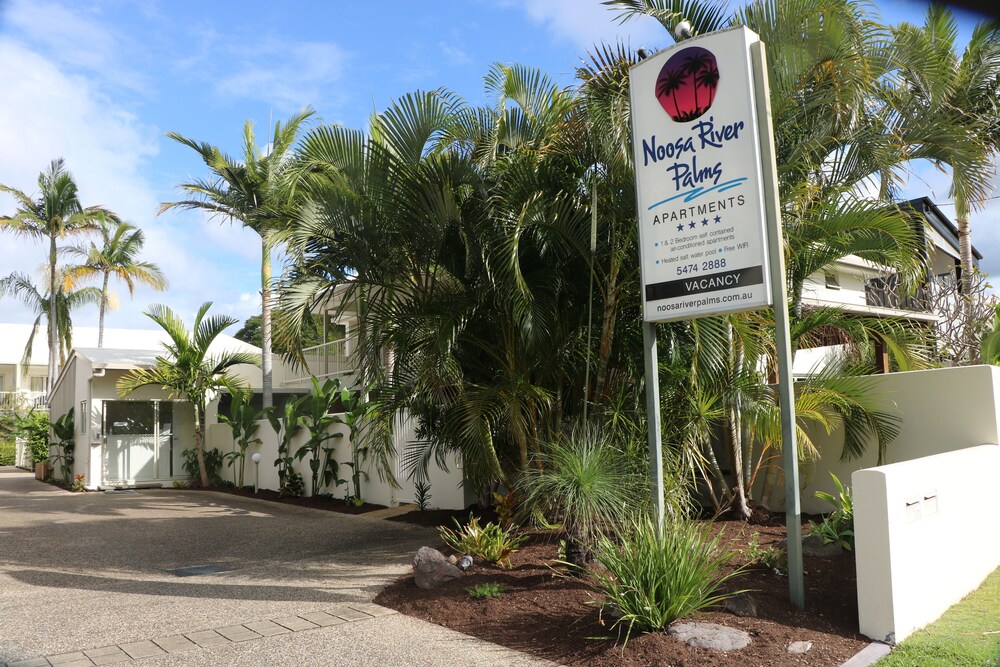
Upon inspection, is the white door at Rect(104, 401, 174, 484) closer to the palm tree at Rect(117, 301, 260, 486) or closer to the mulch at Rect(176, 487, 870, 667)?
the palm tree at Rect(117, 301, 260, 486)

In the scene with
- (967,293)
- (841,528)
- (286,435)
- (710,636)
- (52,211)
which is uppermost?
(52,211)

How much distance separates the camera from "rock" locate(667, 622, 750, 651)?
17.0 ft

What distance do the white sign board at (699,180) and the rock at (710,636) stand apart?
90.0 inches

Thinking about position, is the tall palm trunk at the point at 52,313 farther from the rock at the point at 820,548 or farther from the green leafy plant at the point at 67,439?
the rock at the point at 820,548

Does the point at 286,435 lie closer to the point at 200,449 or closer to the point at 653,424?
the point at 200,449

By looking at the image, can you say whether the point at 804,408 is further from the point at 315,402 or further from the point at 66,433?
the point at 66,433

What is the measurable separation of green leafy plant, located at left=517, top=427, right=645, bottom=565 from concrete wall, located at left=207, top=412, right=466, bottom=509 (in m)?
4.95

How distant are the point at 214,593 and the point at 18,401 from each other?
34038 mm

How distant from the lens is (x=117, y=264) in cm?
3384

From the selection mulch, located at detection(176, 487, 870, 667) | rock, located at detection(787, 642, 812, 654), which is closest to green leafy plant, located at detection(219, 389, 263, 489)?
mulch, located at detection(176, 487, 870, 667)

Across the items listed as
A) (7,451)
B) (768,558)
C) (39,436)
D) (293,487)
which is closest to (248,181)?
(293,487)

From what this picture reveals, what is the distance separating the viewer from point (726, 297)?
20.2 ft

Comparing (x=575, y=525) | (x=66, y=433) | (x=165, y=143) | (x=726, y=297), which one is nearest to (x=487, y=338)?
(x=575, y=525)

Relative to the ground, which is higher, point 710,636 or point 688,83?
point 688,83
